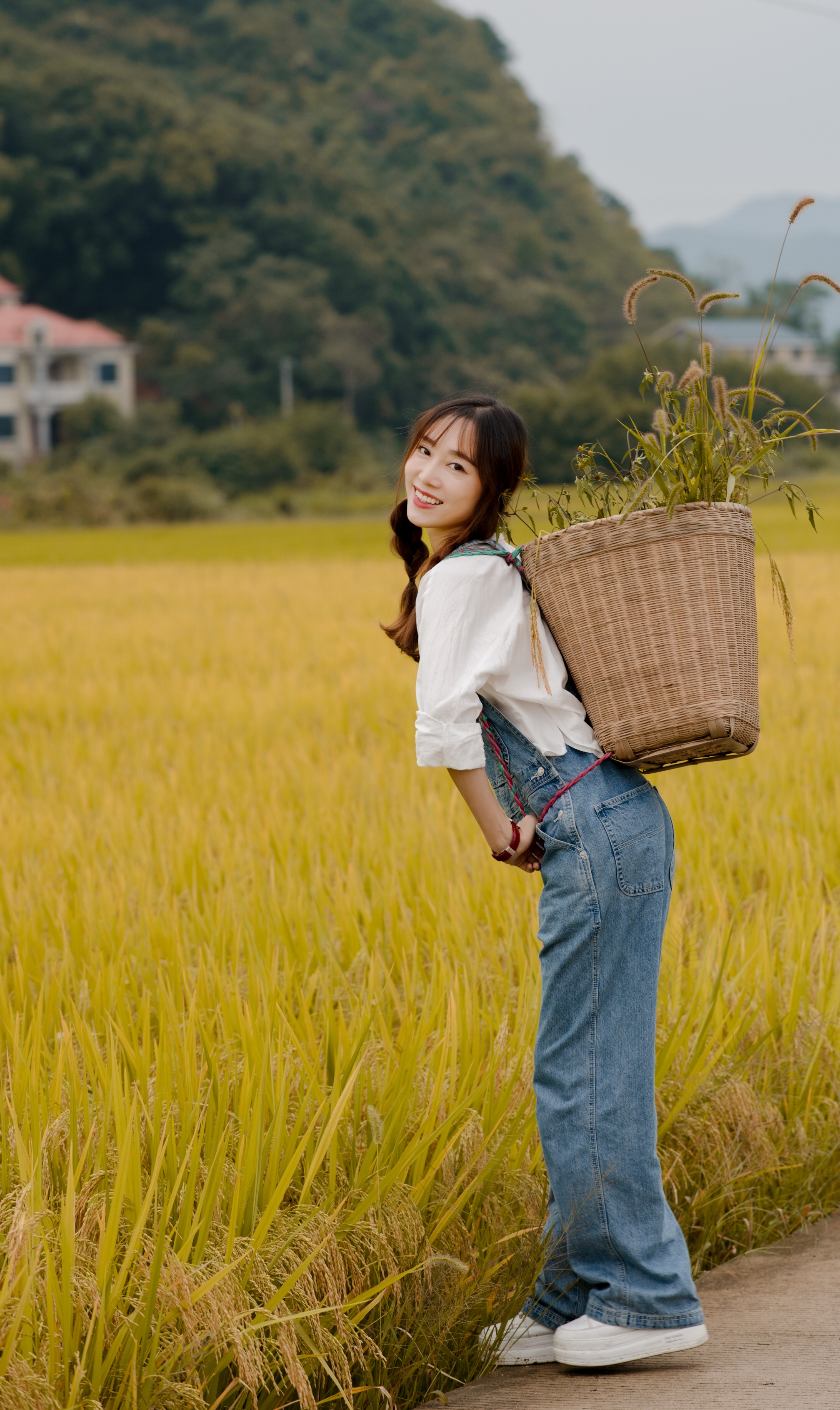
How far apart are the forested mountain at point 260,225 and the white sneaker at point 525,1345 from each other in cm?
3819

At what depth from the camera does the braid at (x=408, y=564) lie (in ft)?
5.63

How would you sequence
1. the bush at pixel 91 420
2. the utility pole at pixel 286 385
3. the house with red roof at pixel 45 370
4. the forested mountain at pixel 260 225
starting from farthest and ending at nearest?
the forested mountain at pixel 260 225
the utility pole at pixel 286 385
the house with red roof at pixel 45 370
the bush at pixel 91 420

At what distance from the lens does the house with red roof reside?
41875 mm

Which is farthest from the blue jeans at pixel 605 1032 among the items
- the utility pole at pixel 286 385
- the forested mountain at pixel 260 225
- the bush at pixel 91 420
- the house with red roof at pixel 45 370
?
the utility pole at pixel 286 385

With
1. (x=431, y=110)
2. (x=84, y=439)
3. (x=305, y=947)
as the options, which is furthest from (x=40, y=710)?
(x=431, y=110)

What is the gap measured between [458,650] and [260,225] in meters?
47.1

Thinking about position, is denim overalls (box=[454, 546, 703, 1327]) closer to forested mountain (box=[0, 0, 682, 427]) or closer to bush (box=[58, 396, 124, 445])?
forested mountain (box=[0, 0, 682, 427])

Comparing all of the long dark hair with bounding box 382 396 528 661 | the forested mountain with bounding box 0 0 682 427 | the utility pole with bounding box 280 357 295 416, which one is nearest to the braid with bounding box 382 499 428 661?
the long dark hair with bounding box 382 396 528 661

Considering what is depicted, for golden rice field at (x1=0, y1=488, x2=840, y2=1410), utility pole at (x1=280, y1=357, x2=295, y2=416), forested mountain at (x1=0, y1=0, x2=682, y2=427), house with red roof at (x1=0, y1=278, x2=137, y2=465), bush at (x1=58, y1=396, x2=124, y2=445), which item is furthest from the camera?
forested mountain at (x1=0, y1=0, x2=682, y2=427)

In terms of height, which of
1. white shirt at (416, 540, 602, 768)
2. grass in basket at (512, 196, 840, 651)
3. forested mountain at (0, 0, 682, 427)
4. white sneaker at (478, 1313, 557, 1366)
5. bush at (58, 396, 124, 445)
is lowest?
white sneaker at (478, 1313, 557, 1366)

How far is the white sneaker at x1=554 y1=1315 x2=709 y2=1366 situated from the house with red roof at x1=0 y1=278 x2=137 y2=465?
1644 inches

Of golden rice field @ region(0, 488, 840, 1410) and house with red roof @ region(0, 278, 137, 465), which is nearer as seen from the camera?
golden rice field @ region(0, 488, 840, 1410)

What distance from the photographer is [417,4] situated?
6606 centimetres

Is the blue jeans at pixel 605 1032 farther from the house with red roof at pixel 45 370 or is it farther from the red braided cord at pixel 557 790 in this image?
the house with red roof at pixel 45 370
